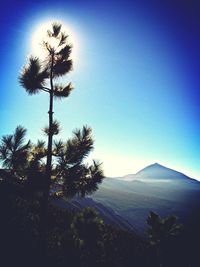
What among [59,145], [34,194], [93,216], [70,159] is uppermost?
[59,145]

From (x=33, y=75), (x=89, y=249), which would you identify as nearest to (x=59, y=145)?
(x=33, y=75)

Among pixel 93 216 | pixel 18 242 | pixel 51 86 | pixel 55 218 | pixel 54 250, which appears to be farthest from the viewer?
pixel 55 218

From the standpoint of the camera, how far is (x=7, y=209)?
1509cm

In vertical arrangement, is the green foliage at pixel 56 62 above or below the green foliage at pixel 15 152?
above

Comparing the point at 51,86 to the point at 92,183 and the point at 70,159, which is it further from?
the point at 92,183

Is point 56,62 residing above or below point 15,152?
above

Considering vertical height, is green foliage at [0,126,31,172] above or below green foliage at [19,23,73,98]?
below

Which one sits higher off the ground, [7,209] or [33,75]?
[33,75]

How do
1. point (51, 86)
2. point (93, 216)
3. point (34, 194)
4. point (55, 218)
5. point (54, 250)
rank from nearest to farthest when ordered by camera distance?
point (34, 194), point (51, 86), point (54, 250), point (93, 216), point (55, 218)

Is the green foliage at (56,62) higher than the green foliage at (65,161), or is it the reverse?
the green foliage at (56,62)

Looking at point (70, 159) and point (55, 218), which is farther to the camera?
point (55, 218)

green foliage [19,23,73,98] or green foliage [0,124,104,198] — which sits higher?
green foliage [19,23,73,98]

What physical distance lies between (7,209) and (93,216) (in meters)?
5.31

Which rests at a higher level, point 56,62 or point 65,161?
point 56,62
